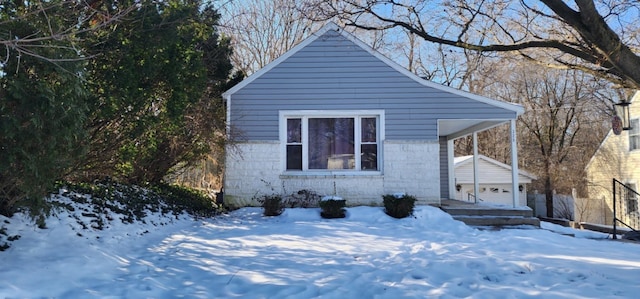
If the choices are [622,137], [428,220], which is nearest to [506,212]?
[428,220]

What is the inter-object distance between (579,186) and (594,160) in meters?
2.90

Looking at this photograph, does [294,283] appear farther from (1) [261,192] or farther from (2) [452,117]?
(2) [452,117]

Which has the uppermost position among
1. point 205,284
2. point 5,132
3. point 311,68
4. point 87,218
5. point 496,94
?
point 496,94

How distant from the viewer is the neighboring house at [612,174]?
18.4 m

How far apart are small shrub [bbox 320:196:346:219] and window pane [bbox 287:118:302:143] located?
2190 millimetres

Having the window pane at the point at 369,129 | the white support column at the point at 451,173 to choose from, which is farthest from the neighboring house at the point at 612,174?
the window pane at the point at 369,129

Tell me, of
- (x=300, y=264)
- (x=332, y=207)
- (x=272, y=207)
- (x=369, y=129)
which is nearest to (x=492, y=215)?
(x=369, y=129)

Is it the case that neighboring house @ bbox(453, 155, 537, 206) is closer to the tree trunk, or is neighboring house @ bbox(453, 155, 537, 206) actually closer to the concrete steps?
the tree trunk

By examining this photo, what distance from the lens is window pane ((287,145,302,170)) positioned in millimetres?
11156

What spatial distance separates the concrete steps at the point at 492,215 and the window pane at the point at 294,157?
12.0 feet

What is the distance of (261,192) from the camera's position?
432 inches

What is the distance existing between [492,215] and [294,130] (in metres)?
5.10

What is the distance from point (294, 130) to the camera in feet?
36.8

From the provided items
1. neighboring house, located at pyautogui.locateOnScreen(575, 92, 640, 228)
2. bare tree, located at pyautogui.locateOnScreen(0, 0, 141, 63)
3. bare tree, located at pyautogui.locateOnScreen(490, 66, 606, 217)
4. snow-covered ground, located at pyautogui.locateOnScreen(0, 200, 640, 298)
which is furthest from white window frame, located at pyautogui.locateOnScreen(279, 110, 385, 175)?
bare tree, located at pyautogui.locateOnScreen(490, 66, 606, 217)
